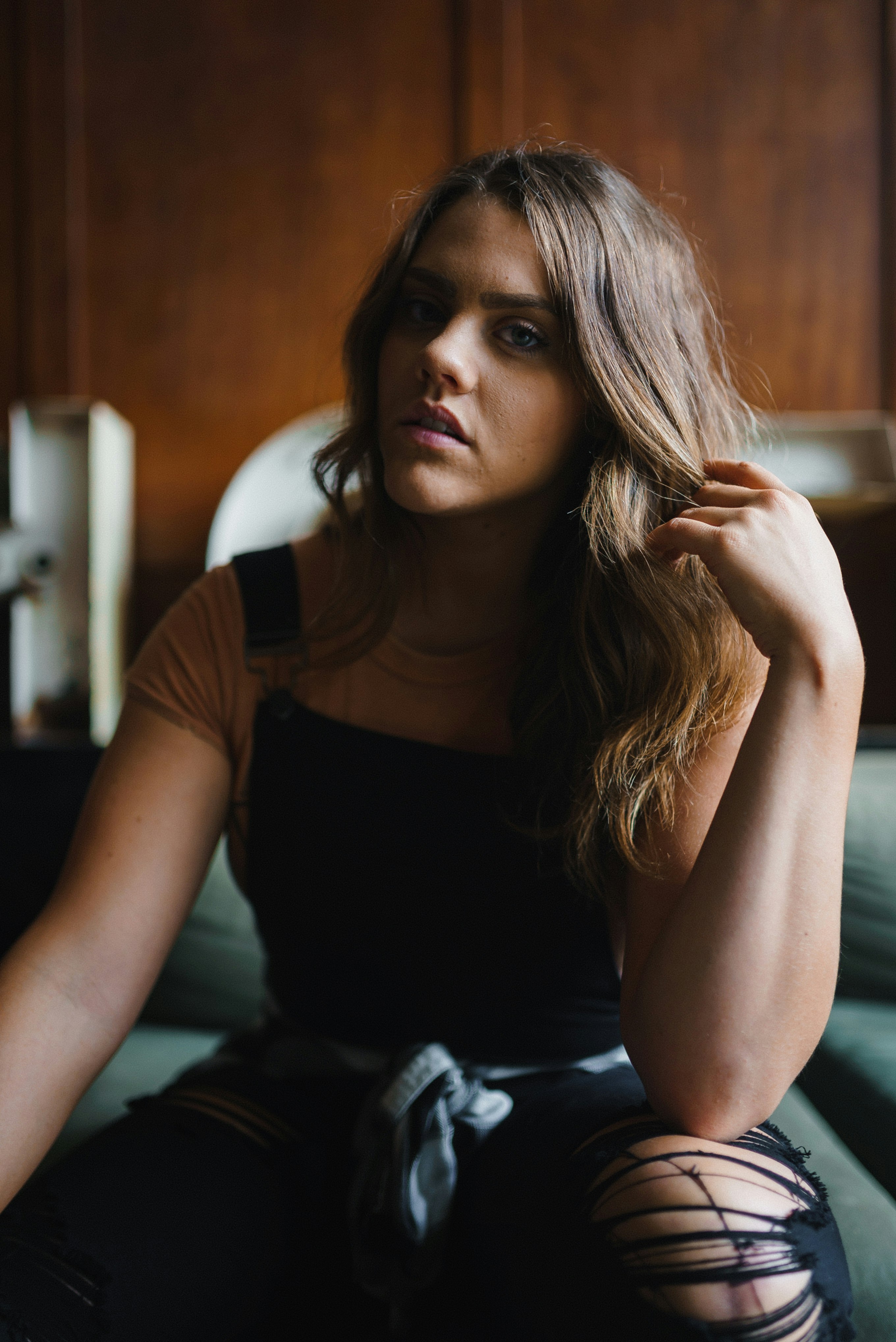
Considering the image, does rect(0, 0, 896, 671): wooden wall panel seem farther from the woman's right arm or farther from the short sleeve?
the woman's right arm

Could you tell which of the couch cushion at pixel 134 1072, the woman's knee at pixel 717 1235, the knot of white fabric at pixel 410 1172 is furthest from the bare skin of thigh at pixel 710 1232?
the couch cushion at pixel 134 1072

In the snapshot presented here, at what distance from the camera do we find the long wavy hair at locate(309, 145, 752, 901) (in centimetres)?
78

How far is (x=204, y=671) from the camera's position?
2.82ft

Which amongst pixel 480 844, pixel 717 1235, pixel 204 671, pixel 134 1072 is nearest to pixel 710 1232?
pixel 717 1235

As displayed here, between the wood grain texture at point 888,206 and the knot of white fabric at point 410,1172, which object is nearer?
the knot of white fabric at point 410,1172

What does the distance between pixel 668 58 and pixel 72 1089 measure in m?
2.44

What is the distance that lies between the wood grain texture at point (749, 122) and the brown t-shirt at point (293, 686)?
5.52 ft

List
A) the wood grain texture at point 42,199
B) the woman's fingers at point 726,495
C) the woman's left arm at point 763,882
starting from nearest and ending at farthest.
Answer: the woman's left arm at point 763,882 < the woman's fingers at point 726,495 < the wood grain texture at point 42,199

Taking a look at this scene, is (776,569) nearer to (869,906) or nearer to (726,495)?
(726,495)

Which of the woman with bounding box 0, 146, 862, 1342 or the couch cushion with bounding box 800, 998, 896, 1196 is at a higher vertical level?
the woman with bounding box 0, 146, 862, 1342

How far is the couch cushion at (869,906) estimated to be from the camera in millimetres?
1183

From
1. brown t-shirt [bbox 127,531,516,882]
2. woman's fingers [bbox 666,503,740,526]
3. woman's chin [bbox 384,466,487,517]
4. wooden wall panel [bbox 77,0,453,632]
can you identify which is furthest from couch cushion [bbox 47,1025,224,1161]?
wooden wall panel [bbox 77,0,453,632]

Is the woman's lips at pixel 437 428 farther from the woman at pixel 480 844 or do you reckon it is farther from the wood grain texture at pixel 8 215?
the wood grain texture at pixel 8 215

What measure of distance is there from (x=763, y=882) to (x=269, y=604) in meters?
0.49
